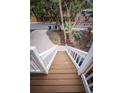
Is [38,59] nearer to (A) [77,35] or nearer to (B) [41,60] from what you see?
(B) [41,60]

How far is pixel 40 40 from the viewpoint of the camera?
129cm

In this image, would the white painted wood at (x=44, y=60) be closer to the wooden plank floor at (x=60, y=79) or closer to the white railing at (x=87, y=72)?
the wooden plank floor at (x=60, y=79)

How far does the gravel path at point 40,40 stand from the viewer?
1279 millimetres

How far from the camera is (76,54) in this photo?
131 centimetres

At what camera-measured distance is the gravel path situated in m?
1.28

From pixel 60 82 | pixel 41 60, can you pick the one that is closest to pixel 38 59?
pixel 41 60
